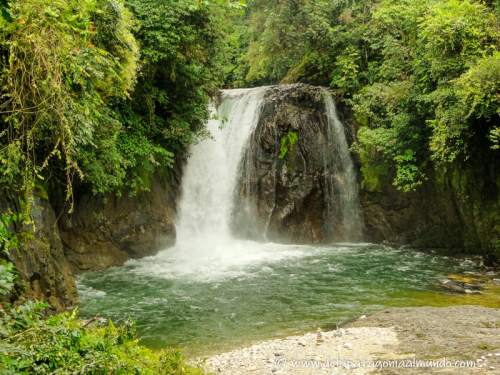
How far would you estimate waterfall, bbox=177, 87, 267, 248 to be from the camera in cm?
1493

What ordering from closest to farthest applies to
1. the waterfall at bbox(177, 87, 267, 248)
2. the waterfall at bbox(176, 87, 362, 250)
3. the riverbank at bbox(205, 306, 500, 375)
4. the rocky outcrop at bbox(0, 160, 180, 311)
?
the riverbank at bbox(205, 306, 500, 375)
the rocky outcrop at bbox(0, 160, 180, 311)
the waterfall at bbox(177, 87, 267, 248)
the waterfall at bbox(176, 87, 362, 250)

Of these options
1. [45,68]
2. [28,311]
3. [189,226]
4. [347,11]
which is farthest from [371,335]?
[347,11]

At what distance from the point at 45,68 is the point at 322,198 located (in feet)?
42.0

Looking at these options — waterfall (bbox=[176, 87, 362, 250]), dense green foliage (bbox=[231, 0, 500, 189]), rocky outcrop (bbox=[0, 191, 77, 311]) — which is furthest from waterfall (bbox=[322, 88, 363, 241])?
rocky outcrop (bbox=[0, 191, 77, 311])

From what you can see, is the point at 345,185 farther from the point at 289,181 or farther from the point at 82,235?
the point at 82,235

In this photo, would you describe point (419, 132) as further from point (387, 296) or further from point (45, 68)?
point (45, 68)

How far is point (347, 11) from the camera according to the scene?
18469 millimetres

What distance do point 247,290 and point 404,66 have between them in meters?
10.7

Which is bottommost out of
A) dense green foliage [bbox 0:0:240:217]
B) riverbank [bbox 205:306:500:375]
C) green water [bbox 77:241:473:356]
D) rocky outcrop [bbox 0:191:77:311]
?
green water [bbox 77:241:473:356]

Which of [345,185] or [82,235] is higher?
[345,185]

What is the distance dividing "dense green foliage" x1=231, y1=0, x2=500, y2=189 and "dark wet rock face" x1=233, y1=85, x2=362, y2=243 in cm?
204

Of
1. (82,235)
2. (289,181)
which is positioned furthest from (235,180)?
(82,235)

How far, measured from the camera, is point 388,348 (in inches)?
197

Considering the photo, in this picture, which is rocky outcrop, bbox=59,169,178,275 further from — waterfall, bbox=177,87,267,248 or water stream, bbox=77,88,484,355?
waterfall, bbox=177,87,267,248
